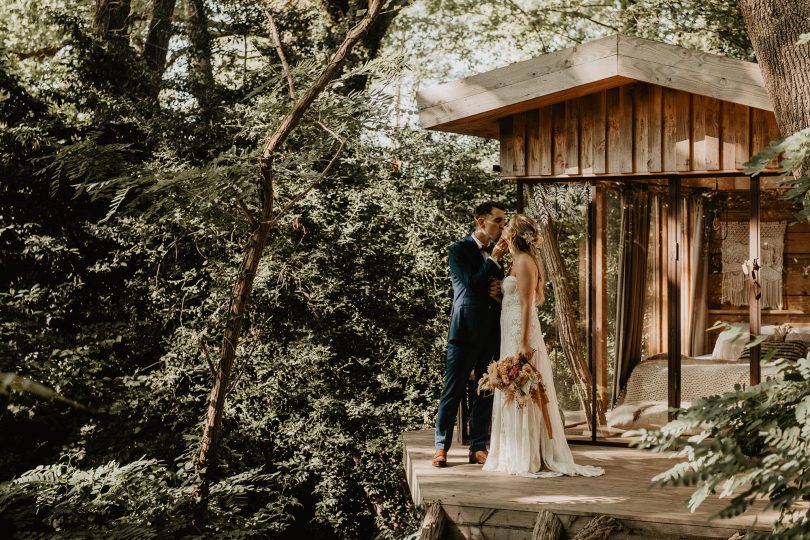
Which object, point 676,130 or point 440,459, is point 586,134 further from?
point 440,459

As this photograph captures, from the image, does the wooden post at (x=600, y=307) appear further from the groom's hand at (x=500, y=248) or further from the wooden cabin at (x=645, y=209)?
the groom's hand at (x=500, y=248)

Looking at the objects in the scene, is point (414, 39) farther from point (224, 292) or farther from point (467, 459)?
point (467, 459)

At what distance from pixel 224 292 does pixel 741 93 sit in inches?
202

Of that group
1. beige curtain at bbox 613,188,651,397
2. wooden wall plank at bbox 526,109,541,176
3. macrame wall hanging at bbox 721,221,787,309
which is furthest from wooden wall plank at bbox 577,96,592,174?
macrame wall hanging at bbox 721,221,787,309

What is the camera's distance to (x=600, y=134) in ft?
21.9

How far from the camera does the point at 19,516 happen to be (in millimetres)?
6207

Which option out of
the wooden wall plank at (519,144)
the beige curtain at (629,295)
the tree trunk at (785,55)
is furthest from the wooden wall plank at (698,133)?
the tree trunk at (785,55)

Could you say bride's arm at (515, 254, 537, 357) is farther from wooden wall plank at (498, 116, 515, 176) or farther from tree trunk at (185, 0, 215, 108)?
tree trunk at (185, 0, 215, 108)

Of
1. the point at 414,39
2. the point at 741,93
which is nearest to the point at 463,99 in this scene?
the point at 741,93

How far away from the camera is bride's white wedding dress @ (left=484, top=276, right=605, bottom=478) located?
18.8 ft

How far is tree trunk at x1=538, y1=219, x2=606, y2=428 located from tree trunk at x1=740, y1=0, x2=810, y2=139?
2.87 meters

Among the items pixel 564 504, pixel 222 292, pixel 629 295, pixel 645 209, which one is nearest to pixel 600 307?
pixel 629 295

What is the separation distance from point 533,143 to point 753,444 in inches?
179

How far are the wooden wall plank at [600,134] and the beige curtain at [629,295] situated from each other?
509mm
